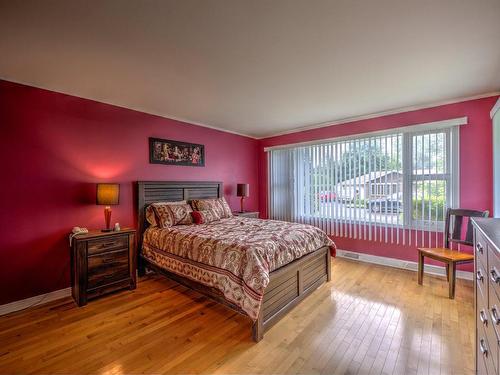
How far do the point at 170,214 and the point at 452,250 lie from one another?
3.66 meters

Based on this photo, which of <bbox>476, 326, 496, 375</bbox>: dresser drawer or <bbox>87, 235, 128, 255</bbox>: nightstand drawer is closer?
<bbox>476, 326, 496, 375</bbox>: dresser drawer

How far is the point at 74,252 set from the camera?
245 cm

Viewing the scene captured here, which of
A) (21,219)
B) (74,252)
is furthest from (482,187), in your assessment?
(21,219)

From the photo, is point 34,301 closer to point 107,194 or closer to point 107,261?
point 107,261

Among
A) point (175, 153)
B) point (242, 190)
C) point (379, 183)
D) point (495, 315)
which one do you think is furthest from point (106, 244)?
point (379, 183)

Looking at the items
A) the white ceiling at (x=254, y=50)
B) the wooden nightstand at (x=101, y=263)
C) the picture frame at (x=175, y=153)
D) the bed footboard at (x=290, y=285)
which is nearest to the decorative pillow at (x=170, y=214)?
the wooden nightstand at (x=101, y=263)

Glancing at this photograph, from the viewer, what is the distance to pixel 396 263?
353 cm

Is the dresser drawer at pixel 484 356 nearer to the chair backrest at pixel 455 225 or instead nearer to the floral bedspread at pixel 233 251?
the floral bedspread at pixel 233 251

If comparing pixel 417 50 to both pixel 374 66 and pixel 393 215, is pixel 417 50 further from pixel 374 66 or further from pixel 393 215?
pixel 393 215

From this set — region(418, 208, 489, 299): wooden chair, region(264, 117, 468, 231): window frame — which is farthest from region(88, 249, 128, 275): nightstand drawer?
region(418, 208, 489, 299): wooden chair

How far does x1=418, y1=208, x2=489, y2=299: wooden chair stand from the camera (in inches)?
98.7

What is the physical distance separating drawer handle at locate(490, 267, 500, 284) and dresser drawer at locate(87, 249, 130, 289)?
3.15 metres

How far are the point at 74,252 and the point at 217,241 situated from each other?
5.05 feet

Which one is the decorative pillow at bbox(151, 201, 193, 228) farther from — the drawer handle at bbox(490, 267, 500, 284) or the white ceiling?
the drawer handle at bbox(490, 267, 500, 284)
